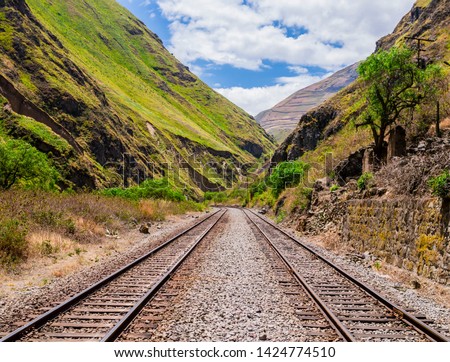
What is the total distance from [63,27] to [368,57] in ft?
488

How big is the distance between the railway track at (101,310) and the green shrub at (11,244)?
290cm

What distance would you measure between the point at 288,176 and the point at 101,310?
123 feet

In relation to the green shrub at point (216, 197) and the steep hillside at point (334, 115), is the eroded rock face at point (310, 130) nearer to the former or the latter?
the steep hillside at point (334, 115)

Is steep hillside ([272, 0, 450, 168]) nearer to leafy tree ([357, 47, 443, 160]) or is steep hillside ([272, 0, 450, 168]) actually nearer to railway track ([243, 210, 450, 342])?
leafy tree ([357, 47, 443, 160])

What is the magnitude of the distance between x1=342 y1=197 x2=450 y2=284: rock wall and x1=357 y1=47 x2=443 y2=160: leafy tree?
342 inches

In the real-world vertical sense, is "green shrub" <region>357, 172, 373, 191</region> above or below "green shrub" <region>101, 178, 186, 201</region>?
above

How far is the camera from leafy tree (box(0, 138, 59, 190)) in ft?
68.9

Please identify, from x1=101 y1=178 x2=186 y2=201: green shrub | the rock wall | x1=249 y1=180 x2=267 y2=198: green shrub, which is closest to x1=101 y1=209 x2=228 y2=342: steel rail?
the rock wall

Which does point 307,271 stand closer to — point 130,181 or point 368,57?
point 368,57

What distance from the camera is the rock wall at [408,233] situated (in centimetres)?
887

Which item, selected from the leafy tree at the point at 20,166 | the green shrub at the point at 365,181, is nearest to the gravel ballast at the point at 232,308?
the green shrub at the point at 365,181

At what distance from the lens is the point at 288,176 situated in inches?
1693

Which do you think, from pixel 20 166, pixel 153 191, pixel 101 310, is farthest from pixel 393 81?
pixel 153 191

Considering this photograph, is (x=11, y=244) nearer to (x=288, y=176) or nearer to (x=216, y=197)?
(x=288, y=176)
